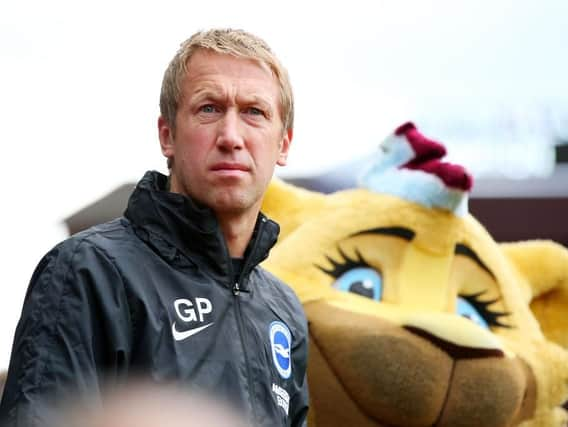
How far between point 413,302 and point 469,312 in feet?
0.81

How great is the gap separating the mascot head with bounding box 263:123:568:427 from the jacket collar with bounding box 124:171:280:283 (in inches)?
49.6

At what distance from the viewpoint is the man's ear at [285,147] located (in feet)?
6.54

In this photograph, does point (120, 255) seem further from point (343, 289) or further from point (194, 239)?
point (343, 289)

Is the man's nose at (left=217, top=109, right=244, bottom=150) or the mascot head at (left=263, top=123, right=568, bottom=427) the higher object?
the man's nose at (left=217, top=109, right=244, bottom=150)

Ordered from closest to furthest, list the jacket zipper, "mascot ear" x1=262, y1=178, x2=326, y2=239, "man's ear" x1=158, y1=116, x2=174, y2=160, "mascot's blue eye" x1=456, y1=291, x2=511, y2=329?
the jacket zipper → "man's ear" x1=158, y1=116, x2=174, y2=160 → "mascot's blue eye" x1=456, y1=291, x2=511, y2=329 → "mascot ear" x1=262, y1=178, x2=326, y2=239

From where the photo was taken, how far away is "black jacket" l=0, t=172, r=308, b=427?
1.60 m

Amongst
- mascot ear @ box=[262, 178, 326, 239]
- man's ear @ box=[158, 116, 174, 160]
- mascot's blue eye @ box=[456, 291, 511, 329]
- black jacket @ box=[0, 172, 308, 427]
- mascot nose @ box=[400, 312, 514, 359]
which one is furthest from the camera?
mascot ear @ box=[262, 178, 326, 239]

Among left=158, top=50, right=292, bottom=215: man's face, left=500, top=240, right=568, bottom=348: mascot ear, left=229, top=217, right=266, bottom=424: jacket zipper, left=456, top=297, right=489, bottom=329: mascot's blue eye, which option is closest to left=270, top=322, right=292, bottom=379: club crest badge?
left=229, top=217, right=266, bottom=424: jacket zipper

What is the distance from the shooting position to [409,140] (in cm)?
342

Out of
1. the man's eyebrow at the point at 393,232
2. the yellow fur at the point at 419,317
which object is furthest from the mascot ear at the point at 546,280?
the man's eyebrow at the point at 393,232

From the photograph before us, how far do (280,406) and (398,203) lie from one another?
1579 mm

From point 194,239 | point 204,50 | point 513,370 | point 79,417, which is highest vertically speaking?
point 204,50

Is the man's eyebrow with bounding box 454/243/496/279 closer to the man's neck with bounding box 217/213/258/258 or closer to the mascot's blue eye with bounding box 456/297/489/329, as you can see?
the mascot's blue eye with bounding box 456/297/489/329

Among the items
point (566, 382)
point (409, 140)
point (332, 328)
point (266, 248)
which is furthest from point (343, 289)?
point (266, 248)
